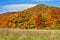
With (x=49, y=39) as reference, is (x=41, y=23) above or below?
below

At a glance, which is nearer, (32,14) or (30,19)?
(30,19)

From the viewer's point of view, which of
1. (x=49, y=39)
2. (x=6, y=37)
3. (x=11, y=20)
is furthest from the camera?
(x=11, y=20)

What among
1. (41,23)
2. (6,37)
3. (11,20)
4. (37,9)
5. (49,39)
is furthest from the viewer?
(37,9)

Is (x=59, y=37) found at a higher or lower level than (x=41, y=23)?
higher

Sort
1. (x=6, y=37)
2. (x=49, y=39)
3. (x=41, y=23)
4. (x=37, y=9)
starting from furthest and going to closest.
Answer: (x=37, y=9), (x=41, y=23), (x=6, y=37), (x=49, y=39)

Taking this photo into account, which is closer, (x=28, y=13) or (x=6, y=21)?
(x=6, y=21)

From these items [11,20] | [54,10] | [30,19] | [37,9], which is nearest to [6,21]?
[11,20]

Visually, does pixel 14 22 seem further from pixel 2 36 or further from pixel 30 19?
pixel 2 36

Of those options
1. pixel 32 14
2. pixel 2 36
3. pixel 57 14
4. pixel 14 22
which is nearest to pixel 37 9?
pixel 32 14

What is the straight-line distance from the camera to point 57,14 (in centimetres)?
4284

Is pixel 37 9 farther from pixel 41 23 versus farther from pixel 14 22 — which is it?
pixel 14 22

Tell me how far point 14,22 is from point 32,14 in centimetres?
776

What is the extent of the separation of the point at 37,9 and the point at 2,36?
1379 inches

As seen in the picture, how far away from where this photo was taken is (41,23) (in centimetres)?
3806
